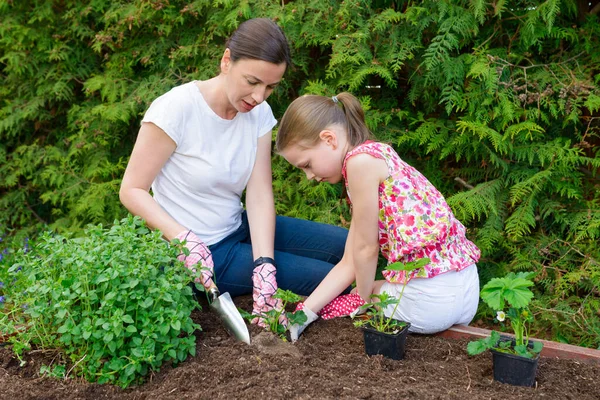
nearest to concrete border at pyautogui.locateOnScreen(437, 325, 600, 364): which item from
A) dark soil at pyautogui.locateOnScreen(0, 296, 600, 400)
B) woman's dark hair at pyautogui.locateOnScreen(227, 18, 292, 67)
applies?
dark soil at pyautogui.locateOnScreen(0, 296, 600, 400)

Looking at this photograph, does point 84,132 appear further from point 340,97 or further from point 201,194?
point 340,97

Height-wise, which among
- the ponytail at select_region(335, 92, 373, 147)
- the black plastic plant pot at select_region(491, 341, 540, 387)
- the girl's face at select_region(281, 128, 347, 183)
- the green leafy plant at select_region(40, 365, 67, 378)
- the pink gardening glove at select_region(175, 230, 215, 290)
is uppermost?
the ponytail at select_region(335, 92, 373, 147)

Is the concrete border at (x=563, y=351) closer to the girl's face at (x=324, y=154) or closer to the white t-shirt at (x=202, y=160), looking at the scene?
the girl's face at (x=324, y=154)

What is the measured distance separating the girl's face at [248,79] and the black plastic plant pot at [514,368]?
136 cm

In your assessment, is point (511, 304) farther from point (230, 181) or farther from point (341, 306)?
point (230, 181)

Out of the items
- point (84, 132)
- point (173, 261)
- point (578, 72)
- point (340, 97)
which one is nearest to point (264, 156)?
point (340, 97)

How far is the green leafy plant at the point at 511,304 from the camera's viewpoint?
189cm

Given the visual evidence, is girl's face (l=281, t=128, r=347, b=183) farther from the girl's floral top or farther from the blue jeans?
the blue jeans

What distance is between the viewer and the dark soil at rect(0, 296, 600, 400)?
1.86 m

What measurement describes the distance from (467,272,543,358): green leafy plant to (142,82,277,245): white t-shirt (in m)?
1.30

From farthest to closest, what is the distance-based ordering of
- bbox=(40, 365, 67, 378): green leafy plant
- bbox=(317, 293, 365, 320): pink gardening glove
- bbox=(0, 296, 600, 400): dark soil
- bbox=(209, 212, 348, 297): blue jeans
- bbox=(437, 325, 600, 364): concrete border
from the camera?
bbox=(209, 212, 348, 297): blue jeans
bbox=(317, 293, 365, 320): pink gardening glove
bbox=(437, 325, 600, 364): concrete border
bbox=(40, 365, 67, 378): green leafy plant
bbox=(0, 296, 600, 400): dark soil

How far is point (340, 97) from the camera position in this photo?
97.3 inches

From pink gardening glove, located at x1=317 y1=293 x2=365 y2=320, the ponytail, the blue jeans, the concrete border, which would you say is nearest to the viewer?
the concrete border

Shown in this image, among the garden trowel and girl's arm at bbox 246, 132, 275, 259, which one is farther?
girl's arm at bbox 246, 132, 275, 259
